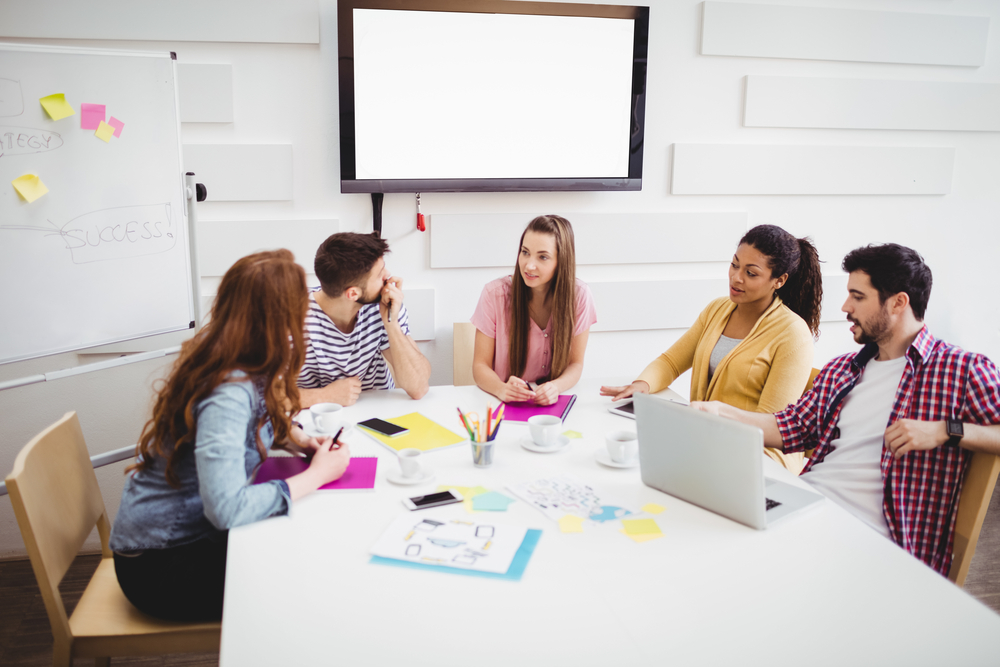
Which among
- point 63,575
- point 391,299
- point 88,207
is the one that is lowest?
point 63,575

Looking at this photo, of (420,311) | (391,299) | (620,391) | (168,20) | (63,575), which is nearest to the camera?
(63,575)

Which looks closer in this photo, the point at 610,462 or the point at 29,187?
the point at 610,462

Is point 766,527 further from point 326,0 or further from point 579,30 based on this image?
point 326,0

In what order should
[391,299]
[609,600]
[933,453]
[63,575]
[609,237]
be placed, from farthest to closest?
1. [609,237]
2. [391,299]
3. [933,453]
4. [63,575]
5. [609,600]

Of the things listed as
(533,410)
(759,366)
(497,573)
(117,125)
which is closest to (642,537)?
(497,573)

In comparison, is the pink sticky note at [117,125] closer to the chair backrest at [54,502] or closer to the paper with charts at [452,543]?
the chair backrest at [54,502]

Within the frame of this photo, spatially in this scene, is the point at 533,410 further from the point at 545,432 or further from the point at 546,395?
the point at 545,432

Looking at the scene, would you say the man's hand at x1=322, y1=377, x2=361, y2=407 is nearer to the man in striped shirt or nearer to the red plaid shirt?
the man in striped shirt

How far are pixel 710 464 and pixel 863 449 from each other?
66cm

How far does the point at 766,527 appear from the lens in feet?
4.21

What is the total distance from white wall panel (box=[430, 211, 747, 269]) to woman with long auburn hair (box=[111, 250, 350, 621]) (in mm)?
1642

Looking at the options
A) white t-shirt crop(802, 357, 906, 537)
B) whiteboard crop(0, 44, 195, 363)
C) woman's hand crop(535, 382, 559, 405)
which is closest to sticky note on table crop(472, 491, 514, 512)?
woman's hand crop(535, 382, 559, 405)

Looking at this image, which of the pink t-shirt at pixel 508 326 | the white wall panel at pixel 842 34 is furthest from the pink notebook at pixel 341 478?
the white wall panel at pixel 842 34

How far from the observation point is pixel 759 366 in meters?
2.11
